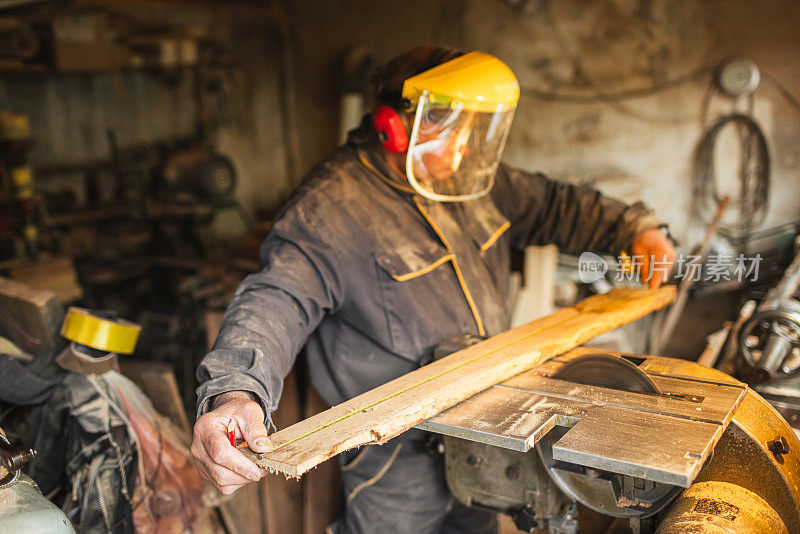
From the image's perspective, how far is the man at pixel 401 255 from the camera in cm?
183

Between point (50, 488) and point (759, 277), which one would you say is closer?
point (50, 488)

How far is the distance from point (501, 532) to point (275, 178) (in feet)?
14.6

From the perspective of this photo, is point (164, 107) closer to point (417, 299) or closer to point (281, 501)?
point (281, 501)

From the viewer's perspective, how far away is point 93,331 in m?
2.00

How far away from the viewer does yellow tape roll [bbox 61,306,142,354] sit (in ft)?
6.55

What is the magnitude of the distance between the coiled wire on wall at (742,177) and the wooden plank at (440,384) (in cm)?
160

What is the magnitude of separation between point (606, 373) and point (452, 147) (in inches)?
30.4

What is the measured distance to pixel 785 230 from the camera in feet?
8.48

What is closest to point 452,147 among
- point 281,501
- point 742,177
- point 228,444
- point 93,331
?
point 228,444

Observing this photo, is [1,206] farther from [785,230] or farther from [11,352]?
[785,230]

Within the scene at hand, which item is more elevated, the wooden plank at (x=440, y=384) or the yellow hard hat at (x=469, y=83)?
the yellow hard hat at (x=469, y=83)

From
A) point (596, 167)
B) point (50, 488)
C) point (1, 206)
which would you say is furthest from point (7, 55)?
point (596, 167)

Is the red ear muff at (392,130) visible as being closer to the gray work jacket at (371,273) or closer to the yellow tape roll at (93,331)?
the gray work jacket at (371,273)

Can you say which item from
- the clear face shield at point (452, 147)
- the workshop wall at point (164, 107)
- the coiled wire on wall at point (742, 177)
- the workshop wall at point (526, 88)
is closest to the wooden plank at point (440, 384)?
the clear face shield at point (452, 147)
